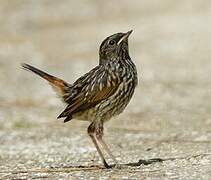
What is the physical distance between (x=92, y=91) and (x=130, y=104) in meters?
5.55

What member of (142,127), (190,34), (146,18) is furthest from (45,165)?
(146,18)

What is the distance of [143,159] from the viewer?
9.52 meters

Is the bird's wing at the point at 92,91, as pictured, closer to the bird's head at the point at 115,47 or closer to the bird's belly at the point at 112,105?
the bird's belly at the point at 112,105

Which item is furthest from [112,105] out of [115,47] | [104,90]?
[115,47]

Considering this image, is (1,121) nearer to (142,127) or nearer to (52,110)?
(52,110)

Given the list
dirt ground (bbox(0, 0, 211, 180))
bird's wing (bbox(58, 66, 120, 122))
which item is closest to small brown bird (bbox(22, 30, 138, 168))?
bird's wing (bbox(58, 66, 120, 122))

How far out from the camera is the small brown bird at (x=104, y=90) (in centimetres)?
873

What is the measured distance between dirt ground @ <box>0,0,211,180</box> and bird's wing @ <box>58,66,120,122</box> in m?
0.63

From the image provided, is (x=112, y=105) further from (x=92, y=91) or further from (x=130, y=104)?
(x=130, y=104)

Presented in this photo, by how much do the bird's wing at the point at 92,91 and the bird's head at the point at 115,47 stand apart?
8.3 inches

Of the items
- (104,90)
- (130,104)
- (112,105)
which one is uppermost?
(130,104)

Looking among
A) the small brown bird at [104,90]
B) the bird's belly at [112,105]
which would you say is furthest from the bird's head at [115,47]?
the bird's belly at [112,105]

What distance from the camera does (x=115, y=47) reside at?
29.5 feet

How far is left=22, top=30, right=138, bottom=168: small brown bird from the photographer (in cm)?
873
